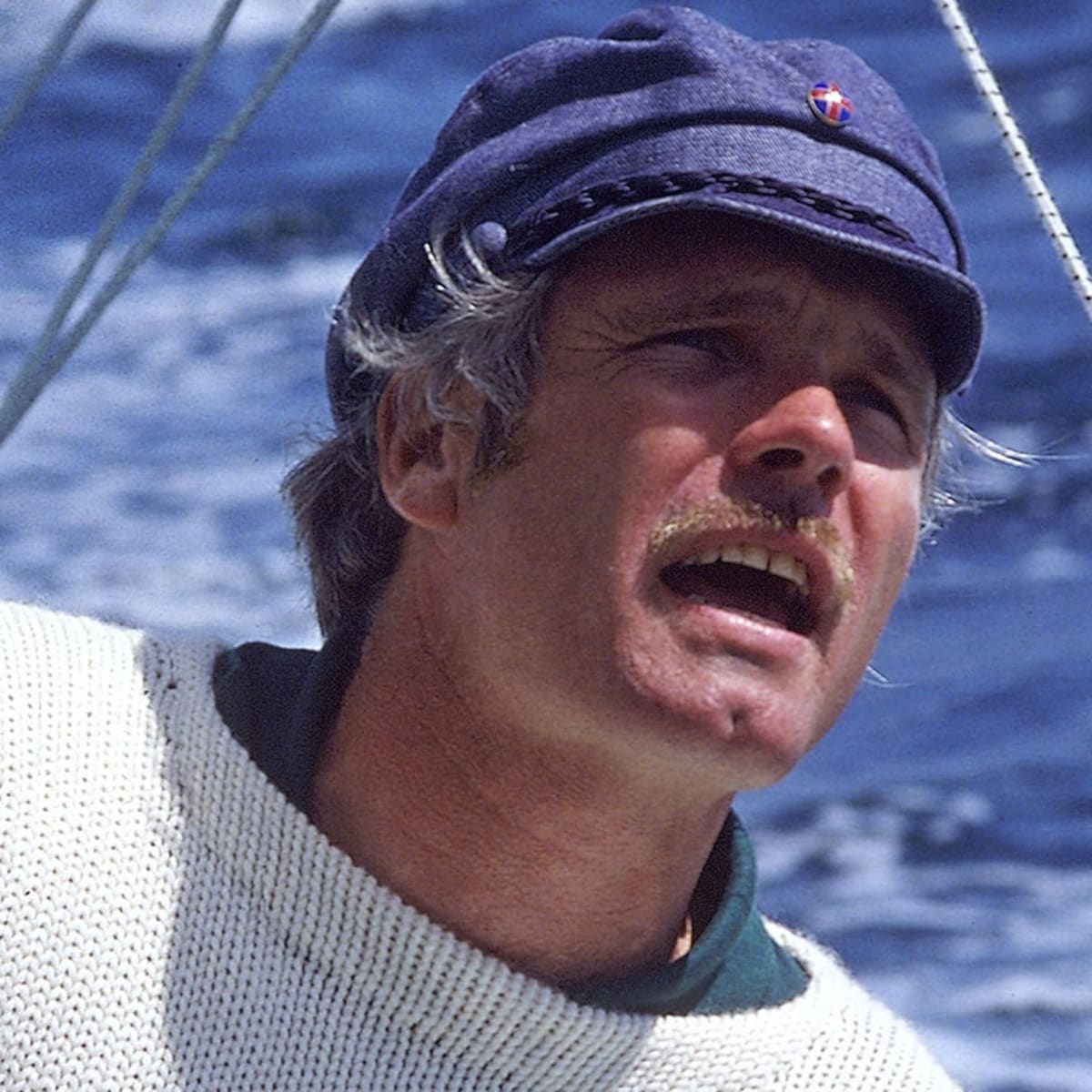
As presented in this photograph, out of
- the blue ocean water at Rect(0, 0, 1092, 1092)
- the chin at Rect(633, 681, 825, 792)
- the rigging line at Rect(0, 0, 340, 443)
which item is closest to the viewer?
the chin at Rect(633, 681, 825, 792)

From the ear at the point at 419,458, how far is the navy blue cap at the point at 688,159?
0.08 meters

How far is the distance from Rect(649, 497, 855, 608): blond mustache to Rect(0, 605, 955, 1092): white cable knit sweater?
A: 39 centimetres

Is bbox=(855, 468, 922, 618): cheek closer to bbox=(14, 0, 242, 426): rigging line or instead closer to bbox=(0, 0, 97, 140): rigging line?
bbox=(14, 0, 242, 426): rigging line

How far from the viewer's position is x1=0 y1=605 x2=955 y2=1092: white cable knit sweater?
1815mm

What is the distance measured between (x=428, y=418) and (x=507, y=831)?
0.37 meters

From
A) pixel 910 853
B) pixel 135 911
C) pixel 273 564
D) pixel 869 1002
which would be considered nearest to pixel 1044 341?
pixel 910 853

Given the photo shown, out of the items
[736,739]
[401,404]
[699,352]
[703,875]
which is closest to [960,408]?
[703,875]

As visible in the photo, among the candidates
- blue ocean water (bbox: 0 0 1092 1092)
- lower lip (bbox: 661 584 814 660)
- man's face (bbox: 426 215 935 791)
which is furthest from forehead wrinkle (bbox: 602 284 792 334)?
blue ocean water (bbox: 0 0 1092 1092)

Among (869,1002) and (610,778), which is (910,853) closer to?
(869,1002)

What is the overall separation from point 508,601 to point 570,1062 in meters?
0.39

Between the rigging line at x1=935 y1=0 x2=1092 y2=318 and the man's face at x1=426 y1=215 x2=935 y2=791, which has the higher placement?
the rigging line at x1=935 y1=0 x2=1092 y2=318

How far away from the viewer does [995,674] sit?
5074 mm

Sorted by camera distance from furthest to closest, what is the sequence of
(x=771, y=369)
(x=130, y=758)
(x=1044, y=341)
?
(x=1044, y=341) → (x=130, y=758) → (x=771, y=369)

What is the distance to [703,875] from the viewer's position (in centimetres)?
210
